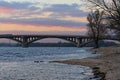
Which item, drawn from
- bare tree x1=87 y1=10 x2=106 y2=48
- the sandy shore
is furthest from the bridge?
the sandy shore

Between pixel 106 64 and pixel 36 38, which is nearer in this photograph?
pixel 106 64

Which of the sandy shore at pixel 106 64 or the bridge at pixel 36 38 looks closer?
the sandy shore at pixel 106 64

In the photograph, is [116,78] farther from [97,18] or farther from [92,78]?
[97,18]

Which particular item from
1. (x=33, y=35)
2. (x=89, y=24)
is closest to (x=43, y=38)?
(x=33, y=35)

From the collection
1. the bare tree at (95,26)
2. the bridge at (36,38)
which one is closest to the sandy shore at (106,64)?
the bare tree at (95,26)

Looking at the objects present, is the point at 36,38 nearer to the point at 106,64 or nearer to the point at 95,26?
the point at 95,26

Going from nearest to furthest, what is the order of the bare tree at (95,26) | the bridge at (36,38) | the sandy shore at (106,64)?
the sandy shore at (106,64) < the bare tree at (95,26) < the bridge at (36,38)

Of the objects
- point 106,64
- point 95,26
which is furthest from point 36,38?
point 106,64

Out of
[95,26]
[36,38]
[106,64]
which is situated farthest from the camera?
[36,38]

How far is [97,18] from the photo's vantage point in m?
116

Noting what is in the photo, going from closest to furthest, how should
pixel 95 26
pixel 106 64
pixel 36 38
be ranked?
pixel 106 64 < pixel 95 26 < pixel 36 38

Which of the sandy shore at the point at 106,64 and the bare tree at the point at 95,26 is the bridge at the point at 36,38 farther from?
the sandy shore at the point at 106,64

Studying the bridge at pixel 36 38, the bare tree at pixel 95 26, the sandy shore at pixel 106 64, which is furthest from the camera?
the bridge at pixel 36 38

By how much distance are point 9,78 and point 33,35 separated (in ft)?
433
